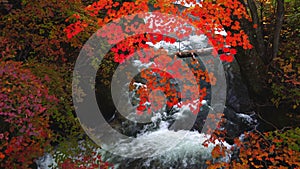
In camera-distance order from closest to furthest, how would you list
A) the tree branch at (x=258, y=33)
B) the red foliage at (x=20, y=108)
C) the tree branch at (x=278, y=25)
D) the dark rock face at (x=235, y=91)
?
the red foliage at (x=20, y=108), the tree branch at (x=278, y=25), the tree branch at (x=258, y=33), the dark rock face at (x=235, y=91)

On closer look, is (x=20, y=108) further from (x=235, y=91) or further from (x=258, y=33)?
(x=235, y=91)

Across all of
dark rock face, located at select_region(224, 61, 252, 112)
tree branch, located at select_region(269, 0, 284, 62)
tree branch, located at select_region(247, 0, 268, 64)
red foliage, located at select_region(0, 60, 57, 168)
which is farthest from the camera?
dark rock face, located at select_region(224, 61, 252, 112)

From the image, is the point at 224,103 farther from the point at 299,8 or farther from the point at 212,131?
the point at 299,8

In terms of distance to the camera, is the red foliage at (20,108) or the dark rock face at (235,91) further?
the dark rock face at (235,91)

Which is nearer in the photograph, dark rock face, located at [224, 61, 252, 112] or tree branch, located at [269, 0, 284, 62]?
tree branch, located at [269, 0, 284, 62]

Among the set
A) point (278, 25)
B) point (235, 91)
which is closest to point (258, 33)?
point (278, 25)

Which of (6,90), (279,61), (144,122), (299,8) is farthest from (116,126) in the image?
(299,8)

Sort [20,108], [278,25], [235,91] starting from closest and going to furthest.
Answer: [20,108] < [278,25] < [235,91]

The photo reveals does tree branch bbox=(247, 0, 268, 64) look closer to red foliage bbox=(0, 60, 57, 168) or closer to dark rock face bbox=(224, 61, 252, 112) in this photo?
dark rock face bbox=(224, 61, 252, 112)

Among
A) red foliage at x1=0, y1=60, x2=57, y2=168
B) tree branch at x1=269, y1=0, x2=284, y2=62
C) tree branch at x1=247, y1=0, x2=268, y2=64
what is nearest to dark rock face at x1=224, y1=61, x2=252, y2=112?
tree branch at x1=247, y1=0, x2=268, y2=64

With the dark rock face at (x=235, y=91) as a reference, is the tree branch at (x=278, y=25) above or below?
above

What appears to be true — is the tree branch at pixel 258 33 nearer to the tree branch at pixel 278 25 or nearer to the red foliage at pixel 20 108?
the tree branch at pixel 278 25

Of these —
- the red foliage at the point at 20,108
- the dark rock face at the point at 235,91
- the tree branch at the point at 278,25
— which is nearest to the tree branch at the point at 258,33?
the tree branch at the point at 278,25

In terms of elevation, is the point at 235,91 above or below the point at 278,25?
below
